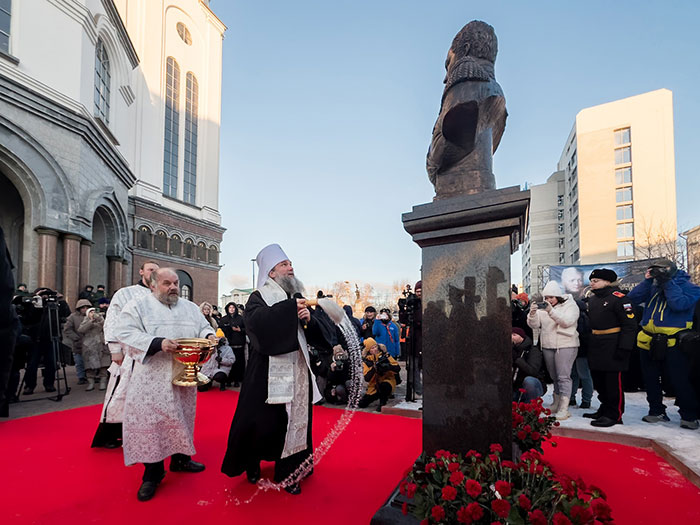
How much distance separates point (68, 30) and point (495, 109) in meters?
14.9

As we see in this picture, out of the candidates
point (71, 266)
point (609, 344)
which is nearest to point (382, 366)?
point (609, 344)

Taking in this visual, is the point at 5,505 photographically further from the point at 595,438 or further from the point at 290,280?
the point at 595,438

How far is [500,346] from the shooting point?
2.47 m

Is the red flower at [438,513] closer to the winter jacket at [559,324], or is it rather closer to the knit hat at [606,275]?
the winter jacket at [559,324]

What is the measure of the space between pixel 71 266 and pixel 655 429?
47.0 feet

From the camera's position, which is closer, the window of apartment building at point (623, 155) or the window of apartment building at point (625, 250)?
the window of apartment building at point (625, 250)

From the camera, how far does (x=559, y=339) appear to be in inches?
204

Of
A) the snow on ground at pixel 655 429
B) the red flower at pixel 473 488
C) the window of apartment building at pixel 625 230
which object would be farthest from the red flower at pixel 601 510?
the window of apartment building at pixel 625 230

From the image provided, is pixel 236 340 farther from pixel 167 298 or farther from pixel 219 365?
pixel 167 298

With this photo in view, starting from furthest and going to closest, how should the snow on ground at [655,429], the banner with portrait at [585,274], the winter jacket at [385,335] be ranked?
1. the banner with portrait at [585,274]
2. the winter jacket at [385,335]
3. the snow on ground at [655,429]

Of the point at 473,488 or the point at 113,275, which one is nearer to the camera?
the point at 473,488

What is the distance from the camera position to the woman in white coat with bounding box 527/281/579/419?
5.15m

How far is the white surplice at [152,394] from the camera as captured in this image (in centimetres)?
316

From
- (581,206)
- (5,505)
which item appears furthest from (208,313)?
(581,206)
